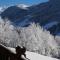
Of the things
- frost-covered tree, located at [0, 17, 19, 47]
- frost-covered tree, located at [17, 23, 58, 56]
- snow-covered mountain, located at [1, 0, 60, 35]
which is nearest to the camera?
frost-covered tree, located at [0, 17, 19, 47]

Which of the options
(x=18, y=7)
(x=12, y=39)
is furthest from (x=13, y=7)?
(x=12, y=39)

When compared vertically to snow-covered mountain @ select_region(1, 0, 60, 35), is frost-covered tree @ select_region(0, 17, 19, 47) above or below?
below

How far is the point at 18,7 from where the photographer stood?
47.7 m

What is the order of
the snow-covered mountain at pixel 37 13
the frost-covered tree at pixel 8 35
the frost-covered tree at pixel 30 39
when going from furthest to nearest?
the snow-covered mountain at pixel 37 13
the frost-covered tree at pixel 30 39
the frost-covered tree at pixel 8 35

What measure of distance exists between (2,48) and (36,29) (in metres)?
24.3

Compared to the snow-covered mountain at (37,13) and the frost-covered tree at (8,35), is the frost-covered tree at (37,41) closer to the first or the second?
the frost-covered tree at (8,35)

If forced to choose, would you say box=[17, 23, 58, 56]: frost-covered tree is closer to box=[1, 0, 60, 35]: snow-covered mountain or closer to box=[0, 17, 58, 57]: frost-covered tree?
box=[0, 17, 58, 57]: frost-covered tree

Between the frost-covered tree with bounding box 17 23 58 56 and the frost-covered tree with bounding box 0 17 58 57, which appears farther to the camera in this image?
the frost-covered tree with bounding box 17 23 58 56

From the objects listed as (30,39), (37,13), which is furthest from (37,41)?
(37,13)

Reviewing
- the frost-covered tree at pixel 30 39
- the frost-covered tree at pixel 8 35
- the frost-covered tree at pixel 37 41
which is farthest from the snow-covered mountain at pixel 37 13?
the frost-covered tree at pixel 8 35

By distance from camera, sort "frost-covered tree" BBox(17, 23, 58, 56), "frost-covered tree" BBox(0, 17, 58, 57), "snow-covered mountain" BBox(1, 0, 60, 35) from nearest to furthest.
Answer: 1. "frost-covered tree" BBox(0, 17, 58, 57)
2. "frost-covered tree" BBox(17, 23, 58, 56)
3. "snow-covered mountain" BBox(1, 0, 60, 35)

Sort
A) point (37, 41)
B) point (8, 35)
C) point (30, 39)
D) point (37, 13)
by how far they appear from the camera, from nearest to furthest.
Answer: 1. point (30, 39)
2. point (8, 35)
3. point (37, 41)
4. point (37, 13)

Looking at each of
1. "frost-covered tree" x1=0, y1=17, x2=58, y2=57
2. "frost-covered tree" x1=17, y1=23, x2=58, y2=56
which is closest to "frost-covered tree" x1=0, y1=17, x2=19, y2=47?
"frost-covered tree" x1=0, y1=17, x2=58, y2=57

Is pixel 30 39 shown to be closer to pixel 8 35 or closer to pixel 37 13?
pixel 8 35
